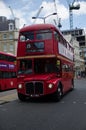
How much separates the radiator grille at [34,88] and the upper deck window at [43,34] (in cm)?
286

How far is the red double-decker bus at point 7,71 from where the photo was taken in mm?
34281

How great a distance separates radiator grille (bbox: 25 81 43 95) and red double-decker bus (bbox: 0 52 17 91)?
1446 centimetres

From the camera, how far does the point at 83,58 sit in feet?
493

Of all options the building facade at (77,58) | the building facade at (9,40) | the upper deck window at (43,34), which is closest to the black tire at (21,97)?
the upper deck window at (43,34)

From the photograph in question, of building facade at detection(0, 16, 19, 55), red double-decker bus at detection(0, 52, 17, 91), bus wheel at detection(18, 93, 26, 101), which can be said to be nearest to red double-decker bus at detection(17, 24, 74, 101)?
bus wheel at detection(18, 93, 26, 101)

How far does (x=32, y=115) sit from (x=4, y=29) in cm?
9893

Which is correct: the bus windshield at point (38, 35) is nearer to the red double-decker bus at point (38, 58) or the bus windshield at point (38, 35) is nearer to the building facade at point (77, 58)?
the red double-decker bus at point (38, 58)

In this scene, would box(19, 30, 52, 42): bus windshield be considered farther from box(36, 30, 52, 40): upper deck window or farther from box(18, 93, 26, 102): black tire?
box(18, 93, 26, 102): black tire

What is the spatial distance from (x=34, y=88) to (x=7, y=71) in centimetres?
1679

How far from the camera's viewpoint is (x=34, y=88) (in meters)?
19.3

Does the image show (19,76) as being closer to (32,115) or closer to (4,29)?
(32,115)

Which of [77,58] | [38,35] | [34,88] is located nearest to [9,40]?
[77,58]

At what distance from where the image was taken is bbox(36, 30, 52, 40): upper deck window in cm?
2062

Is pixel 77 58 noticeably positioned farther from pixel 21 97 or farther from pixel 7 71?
pixel 21 97
